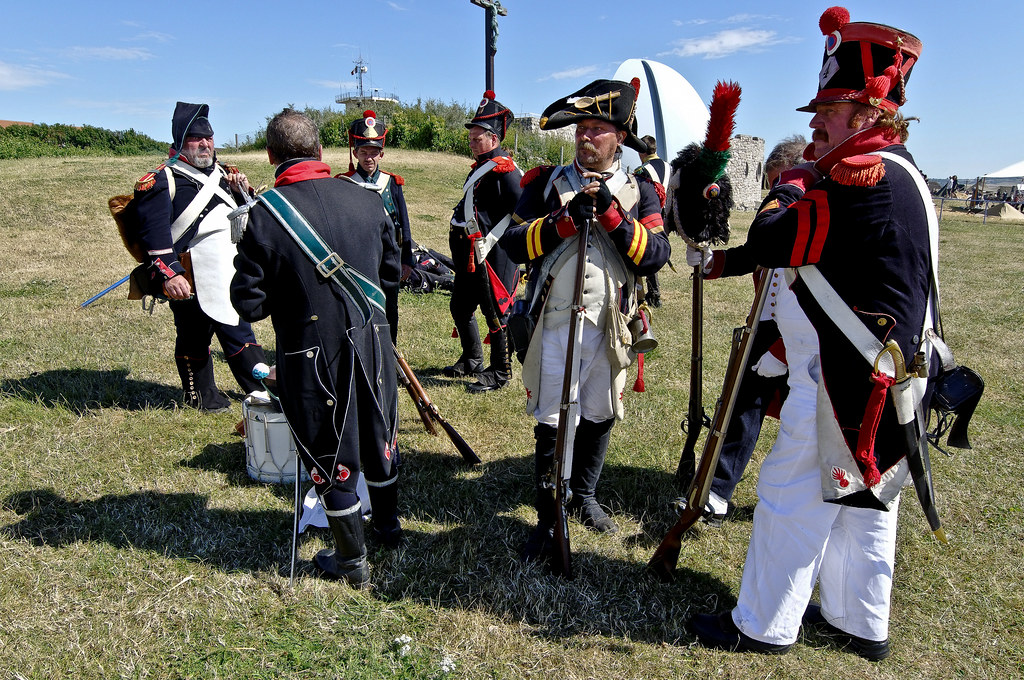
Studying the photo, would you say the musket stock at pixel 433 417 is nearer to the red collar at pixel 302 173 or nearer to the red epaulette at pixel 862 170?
the red collar at pixel 302 173

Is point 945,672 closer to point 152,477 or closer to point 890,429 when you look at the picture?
point 890,429

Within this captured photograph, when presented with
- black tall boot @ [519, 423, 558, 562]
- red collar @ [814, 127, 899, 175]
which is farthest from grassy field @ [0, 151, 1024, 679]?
red collar @ [814, 127, 899, 175]

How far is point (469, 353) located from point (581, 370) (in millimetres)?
2976

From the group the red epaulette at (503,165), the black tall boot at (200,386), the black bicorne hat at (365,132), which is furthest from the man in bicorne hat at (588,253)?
the black tall boot at (200,386)

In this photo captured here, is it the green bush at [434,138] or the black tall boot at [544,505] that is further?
the green bush at [434,138]

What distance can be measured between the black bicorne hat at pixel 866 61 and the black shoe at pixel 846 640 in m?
2.16

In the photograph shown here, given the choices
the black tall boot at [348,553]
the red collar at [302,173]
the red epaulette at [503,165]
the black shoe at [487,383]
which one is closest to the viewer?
the red collar at [302,173]

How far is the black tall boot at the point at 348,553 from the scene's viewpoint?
3137mm

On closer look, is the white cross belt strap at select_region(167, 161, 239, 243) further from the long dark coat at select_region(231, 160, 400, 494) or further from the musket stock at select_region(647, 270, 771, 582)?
the musket stock at select_region(647, 270, 771, 582)

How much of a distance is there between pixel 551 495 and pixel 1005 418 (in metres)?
4.50

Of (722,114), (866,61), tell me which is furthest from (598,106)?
(866,61)

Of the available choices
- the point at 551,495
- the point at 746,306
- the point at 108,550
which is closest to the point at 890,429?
the point at 551,495

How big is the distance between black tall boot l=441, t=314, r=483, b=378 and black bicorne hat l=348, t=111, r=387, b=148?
181 centimetres

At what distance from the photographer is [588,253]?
10.8 ft
